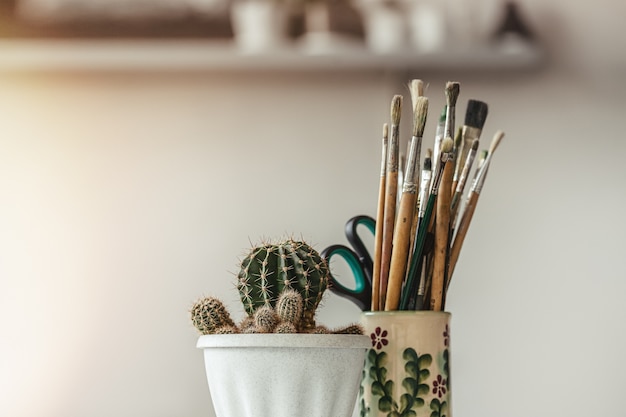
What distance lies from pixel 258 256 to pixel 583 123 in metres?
1.22

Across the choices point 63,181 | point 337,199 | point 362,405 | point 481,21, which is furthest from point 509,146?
point 362,405

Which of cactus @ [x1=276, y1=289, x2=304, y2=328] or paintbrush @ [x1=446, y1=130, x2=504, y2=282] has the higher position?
paintbrush @ [x1=446, y1=130, x2=504, y2=282]

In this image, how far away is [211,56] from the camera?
1.57 meters

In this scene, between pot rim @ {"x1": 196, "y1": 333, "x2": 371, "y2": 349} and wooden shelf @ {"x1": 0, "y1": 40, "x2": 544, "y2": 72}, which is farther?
wooden shelf @ {"x1": 0, "y1": 40, "x2": 544, "y2": 72}

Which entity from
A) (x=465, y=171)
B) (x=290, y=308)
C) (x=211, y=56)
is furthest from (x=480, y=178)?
(x=211, y=56)

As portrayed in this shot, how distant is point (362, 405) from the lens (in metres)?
0.70

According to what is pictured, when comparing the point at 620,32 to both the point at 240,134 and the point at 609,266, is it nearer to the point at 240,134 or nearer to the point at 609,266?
the point at 609,266

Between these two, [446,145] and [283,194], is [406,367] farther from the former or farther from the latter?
[283,194]

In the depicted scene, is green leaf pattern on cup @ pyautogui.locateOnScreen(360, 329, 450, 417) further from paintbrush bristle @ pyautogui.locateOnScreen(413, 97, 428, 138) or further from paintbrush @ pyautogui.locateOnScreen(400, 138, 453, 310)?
paintbrush bristle @ pyautogui.locateOnScreen(413, 97, 428, 138)

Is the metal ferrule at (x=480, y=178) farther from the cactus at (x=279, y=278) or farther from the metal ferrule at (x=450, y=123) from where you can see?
the cactus at (x=279, y=278)

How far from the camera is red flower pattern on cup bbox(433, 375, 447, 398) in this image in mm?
685

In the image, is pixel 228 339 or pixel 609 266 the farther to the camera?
pixel 609 266

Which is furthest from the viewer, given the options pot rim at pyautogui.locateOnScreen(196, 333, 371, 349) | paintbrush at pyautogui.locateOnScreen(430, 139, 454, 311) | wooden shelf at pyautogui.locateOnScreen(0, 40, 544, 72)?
wooden shelf at pyautogui.locateOnScreen(0, 40, 544, 72)

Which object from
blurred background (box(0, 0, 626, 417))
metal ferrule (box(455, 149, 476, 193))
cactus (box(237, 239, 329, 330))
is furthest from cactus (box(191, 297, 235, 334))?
blurred background (box(0, 0, 626, 417))
